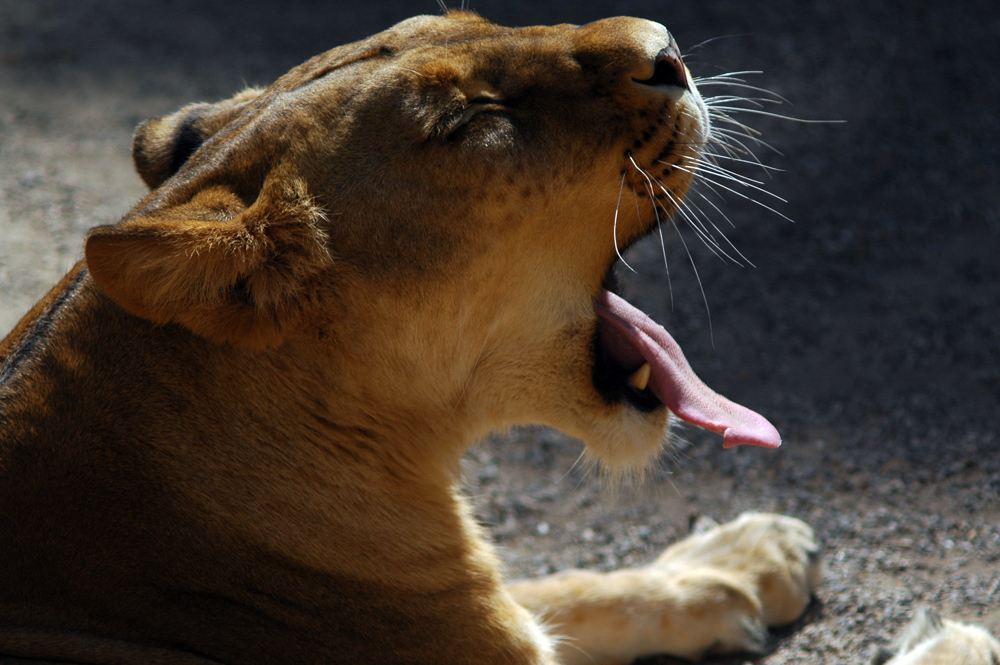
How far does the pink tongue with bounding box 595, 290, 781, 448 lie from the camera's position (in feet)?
9.00

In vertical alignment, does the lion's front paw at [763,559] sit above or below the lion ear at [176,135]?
below

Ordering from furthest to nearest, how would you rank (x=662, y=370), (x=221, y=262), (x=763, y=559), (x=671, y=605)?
(x=763, y=559) → (x=671, y=605) → (x=662, y=370) → (x=221, y=262)

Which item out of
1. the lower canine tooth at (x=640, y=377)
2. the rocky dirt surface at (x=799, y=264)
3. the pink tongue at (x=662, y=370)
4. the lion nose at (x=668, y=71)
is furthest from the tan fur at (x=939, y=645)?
the lion nose at (x=668, y=71)

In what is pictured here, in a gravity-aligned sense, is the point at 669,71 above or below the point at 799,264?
above

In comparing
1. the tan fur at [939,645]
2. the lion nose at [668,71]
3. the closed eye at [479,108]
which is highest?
the lion nose at [668,71]

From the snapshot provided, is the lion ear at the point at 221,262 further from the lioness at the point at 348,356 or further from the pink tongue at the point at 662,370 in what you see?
the pink tongue at the point at 662,370

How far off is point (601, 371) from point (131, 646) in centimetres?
139

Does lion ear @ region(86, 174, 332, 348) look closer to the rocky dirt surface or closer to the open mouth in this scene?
the open mouth

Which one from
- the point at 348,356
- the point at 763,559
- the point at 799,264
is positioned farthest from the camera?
the point at 799,264

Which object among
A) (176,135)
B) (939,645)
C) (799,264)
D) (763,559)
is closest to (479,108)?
(176,135)

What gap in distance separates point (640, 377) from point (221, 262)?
126 cm

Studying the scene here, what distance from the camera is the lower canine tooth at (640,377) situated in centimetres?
280

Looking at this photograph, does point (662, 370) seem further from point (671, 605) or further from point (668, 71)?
point (671, 605)

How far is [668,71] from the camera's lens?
2.67 meters
